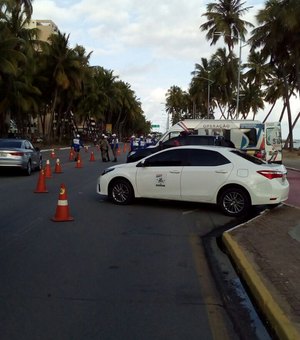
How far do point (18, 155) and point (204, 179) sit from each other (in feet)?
34.4

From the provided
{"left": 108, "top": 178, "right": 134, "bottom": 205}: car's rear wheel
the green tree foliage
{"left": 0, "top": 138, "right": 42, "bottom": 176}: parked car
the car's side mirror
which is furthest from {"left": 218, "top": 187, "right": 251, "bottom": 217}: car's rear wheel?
the green tree foliage

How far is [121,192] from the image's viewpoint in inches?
508

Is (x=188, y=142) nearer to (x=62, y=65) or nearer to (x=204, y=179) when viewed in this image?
(x=204, y=179)

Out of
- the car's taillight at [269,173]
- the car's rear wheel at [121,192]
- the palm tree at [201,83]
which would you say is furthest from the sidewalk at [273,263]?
the palm tree at [201,83]

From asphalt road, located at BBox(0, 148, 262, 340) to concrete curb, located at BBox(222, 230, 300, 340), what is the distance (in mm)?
417

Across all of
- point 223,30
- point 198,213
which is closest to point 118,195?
point 198,213

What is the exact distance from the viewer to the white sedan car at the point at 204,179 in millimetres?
11531

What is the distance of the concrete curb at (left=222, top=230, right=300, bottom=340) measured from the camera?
461 centimetres

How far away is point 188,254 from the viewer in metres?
7.93

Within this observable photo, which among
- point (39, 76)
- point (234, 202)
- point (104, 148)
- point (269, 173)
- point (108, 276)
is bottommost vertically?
point (108, 276)

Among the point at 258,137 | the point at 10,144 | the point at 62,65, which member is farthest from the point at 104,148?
the point at 62,65

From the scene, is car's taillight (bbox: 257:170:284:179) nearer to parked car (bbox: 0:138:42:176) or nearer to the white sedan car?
the white sedan car

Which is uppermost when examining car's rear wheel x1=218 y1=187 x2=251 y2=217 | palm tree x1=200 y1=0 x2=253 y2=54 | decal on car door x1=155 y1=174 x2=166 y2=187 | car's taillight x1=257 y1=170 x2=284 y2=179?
palm tree x1=200 y1=0 x2=253 y2=54

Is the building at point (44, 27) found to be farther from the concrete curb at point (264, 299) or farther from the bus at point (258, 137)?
the concrete curb at point (264, 299)
